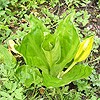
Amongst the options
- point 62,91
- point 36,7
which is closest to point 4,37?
point 36,7

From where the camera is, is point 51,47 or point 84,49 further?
point 84,49

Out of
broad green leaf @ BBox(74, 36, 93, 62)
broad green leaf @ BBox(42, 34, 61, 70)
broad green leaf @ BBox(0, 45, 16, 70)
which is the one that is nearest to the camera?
broad green leaf @ BBox(42, 34, 61, 70)

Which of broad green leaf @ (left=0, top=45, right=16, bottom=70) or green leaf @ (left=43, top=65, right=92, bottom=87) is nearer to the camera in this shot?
green leaf @ (left=43, top=65, right=92, bottom=87)

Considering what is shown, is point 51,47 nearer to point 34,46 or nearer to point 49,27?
point 34,46

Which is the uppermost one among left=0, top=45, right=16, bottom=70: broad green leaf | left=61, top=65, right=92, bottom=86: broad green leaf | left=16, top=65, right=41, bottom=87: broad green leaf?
left=0, top=45, right=16, bottom=70: broad green leaf

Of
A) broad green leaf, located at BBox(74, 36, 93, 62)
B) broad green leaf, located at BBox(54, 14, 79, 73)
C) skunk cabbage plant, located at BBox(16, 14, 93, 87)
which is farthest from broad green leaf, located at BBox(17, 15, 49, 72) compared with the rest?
broad green leaf, located at BBox(74, 36, 93, 62)

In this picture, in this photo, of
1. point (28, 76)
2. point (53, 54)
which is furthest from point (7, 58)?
point (53, 54)

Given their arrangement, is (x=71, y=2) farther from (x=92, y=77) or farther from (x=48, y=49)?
(x=48, y=49)

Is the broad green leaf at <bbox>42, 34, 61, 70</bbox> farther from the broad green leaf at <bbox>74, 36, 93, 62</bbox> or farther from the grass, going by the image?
the grass
